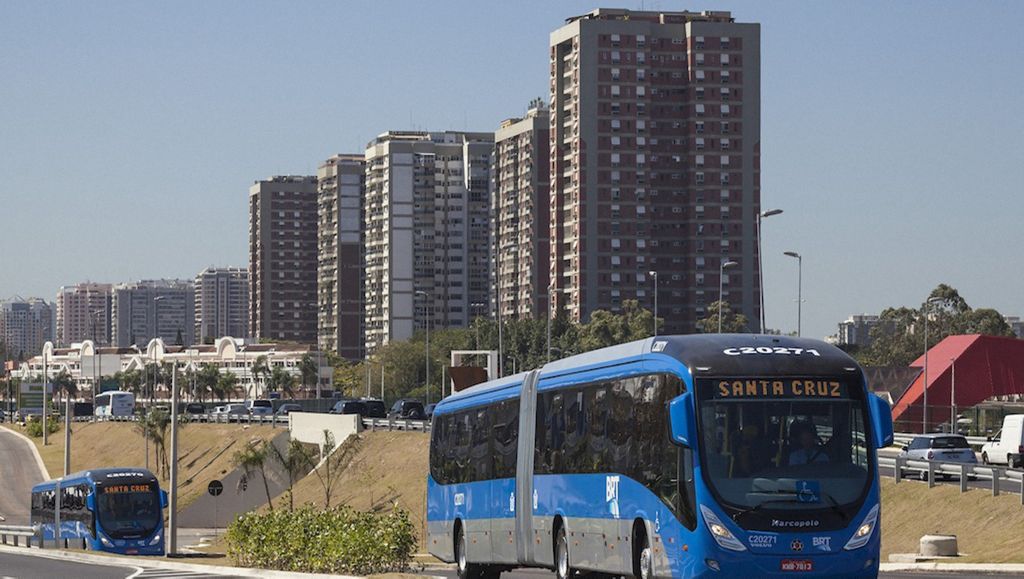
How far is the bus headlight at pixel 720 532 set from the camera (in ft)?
60.5

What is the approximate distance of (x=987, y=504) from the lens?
1614 inches

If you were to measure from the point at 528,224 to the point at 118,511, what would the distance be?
139m

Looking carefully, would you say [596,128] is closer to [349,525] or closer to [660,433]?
[349,525]

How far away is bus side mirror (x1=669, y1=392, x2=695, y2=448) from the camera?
18844 mm

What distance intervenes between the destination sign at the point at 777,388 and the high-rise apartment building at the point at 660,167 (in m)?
151

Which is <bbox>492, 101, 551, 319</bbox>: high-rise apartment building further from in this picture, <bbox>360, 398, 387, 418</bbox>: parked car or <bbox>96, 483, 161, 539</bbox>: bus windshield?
<bbox>96, 483, 161, 539</bbox>: bus windshield

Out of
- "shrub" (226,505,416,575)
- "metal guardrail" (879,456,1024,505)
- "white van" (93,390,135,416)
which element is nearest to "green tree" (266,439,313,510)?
"metal guardrail" (879,456,1024,505)

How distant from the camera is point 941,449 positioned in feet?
179

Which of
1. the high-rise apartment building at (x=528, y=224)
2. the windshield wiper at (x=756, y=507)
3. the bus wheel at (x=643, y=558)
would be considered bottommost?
the bus wheel at (x=643, y=558)

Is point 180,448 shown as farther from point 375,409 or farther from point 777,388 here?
point 777,388

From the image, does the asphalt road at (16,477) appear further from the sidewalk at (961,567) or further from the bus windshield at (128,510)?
the sidewalk at (961,567)

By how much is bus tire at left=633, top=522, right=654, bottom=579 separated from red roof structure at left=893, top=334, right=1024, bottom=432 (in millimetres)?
60201

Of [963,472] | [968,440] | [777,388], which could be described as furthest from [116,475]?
[777,388]

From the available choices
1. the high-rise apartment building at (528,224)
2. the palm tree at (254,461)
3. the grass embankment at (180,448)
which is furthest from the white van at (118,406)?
the palm tree at (254,461)
